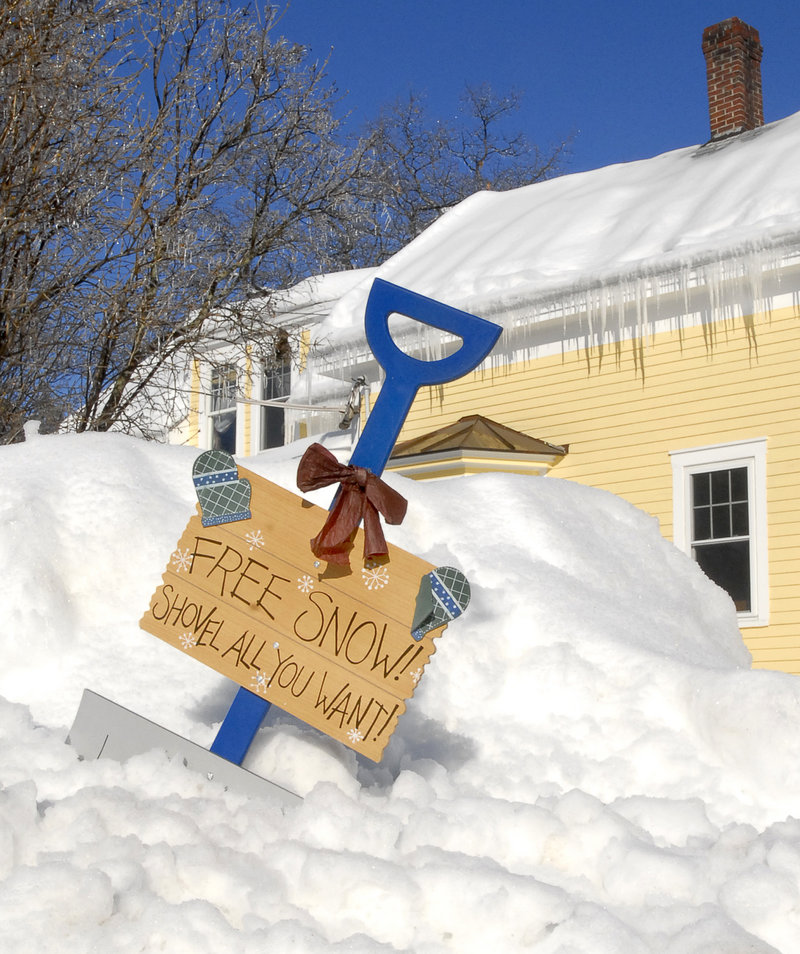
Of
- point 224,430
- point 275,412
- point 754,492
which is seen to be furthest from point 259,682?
point 224,430

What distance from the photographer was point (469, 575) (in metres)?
4.51

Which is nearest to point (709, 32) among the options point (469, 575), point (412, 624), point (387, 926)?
point (469, 575)

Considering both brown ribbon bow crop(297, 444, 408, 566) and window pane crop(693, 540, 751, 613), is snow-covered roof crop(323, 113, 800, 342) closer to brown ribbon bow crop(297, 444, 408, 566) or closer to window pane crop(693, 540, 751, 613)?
window pane crop(693, 540, 751, 613)

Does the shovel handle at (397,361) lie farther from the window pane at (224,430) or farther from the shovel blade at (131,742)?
the window pane at (224,430)

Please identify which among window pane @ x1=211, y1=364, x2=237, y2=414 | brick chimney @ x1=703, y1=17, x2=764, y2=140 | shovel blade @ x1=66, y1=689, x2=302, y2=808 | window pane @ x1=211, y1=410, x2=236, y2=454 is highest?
brick chimney @ x1=703, y1=17, x2=764, y2=140

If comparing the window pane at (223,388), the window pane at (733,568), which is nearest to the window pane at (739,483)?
the window pane at (733,568)

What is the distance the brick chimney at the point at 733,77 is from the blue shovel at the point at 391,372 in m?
10.3

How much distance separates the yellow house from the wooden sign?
6627 millimetres

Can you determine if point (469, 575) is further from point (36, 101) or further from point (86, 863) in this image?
point (36, 101)

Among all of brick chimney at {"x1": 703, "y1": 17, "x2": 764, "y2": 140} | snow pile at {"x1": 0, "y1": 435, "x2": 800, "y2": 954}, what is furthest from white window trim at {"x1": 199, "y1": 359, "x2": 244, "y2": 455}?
snow pile at {"x1": 0, "y1": 435, "x2": 800, "y2": 954}

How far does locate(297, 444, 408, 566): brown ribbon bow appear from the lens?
9.89 feet

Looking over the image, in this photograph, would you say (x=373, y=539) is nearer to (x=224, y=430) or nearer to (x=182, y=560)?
(x=182, y=560)

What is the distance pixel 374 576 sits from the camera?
3.03m

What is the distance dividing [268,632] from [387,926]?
0.98 m
